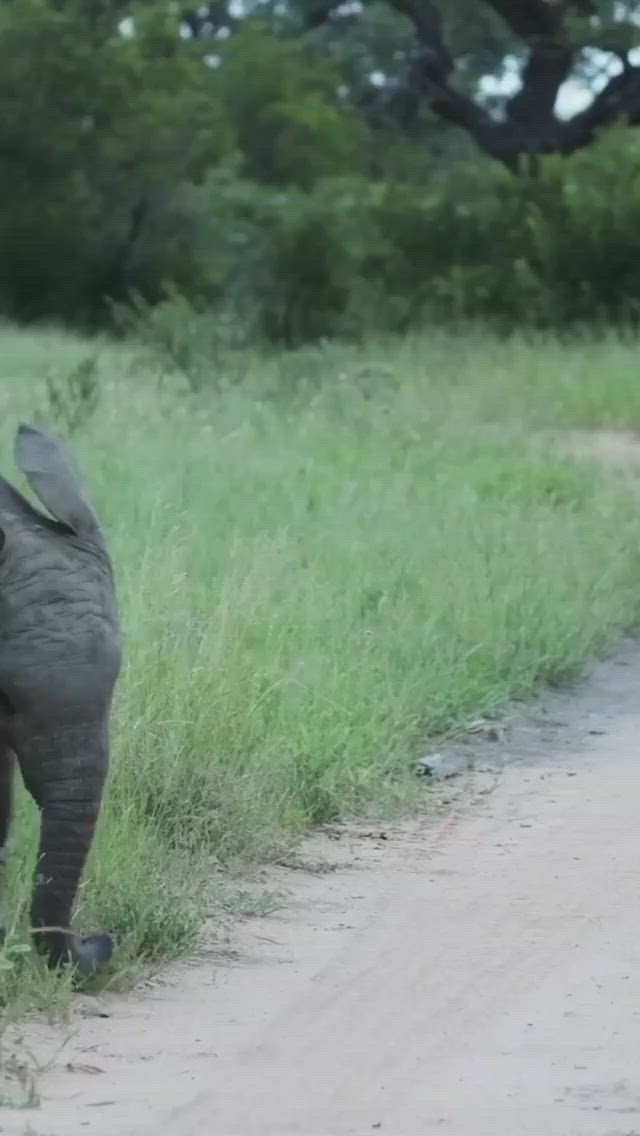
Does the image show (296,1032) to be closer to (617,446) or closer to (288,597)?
(288,597)

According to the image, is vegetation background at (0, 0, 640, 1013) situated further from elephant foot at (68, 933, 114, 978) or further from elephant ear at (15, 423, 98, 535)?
elephant ear at (15, 423, 98, 535)

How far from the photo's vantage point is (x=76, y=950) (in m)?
4.03

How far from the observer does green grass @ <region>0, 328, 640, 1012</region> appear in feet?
16.9

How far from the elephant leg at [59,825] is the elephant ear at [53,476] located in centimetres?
42

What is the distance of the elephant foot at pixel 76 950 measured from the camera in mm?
3984

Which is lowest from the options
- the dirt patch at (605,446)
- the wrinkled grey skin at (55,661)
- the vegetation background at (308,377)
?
the dirt patch at (605,446)

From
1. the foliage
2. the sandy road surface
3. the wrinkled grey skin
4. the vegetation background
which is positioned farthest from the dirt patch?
the wrinkled grey skin

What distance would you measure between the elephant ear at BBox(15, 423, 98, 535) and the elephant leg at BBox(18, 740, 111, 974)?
0.42m

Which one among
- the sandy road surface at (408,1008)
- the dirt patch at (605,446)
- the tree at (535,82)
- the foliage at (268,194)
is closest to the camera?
the sandy road surface at (408,1008)

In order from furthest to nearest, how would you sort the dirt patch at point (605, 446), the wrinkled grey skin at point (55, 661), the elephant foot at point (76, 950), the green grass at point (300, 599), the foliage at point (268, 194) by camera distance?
the foliage at point (268, 194) < the dirt patch at point (605, 446) < the green grass at point (300, 599) < the elephant foot at point (76, 950) < the wrinkled grey skin at point (55, 661)

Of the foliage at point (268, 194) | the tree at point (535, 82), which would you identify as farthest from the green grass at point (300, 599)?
the tree at point (535, 82)

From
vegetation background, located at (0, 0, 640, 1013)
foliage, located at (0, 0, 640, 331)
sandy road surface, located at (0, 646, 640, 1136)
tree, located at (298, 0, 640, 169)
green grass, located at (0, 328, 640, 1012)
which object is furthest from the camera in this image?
tree, located at (298, 0, 640, 169)

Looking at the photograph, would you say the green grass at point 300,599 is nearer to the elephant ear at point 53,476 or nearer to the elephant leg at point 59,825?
the elephant leg at point 59,825

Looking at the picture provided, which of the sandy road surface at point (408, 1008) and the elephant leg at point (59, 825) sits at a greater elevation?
the elephant leg at point (59, 825)
